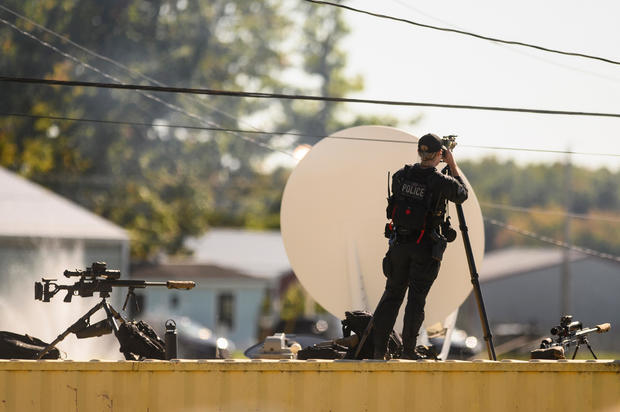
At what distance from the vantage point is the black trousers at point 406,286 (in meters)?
9.93

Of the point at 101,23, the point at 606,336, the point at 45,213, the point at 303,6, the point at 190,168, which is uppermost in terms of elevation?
the point at 303,6

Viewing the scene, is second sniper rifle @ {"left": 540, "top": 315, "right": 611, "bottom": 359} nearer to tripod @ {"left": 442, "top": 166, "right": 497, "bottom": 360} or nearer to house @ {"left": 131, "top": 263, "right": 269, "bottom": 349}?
tripod @ {"left": 442, "top": 166, "right": 497, "bottom": 360}

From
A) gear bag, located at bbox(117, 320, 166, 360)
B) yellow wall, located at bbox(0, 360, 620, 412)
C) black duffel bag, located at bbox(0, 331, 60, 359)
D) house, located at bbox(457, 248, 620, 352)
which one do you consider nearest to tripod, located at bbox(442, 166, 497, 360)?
yellow wall, located at bbox(0, 360, 620, 412)

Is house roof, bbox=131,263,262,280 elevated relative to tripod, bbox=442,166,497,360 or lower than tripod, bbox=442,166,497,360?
elevated

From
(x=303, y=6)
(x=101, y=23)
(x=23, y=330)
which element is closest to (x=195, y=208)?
(x=101, y=23)

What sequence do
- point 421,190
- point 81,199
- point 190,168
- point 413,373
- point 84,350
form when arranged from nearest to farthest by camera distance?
point 413,373, point 421,190, point 84,350, point 81,199, point 190,168

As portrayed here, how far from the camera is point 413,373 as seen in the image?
880cm

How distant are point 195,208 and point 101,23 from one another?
1153cm

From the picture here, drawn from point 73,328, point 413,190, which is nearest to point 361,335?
point 413,190

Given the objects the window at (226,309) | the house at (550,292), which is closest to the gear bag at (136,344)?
the window at (226,309)

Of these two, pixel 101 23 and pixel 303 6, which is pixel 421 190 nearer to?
pixel 101 23

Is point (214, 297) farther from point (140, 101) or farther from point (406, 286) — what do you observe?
point (406, 286)

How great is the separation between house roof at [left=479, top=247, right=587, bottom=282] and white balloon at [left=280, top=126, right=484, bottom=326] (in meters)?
56.0

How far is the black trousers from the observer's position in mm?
9930
